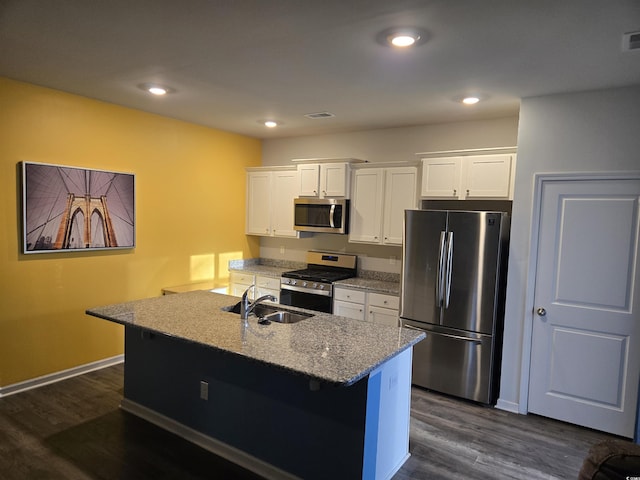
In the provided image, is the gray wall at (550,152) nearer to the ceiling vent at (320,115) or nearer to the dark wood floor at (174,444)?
the dark wood floor at (174,444)

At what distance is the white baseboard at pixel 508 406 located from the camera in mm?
3566

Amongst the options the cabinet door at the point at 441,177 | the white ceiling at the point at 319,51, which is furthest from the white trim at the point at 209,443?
the cabinet door at the point at 441,177

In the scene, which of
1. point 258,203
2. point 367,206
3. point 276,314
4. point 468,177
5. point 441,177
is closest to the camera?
point 276,314

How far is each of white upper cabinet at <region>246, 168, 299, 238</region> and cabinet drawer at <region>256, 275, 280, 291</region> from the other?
621 mm

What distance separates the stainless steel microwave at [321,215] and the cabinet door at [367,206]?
112 millimetres

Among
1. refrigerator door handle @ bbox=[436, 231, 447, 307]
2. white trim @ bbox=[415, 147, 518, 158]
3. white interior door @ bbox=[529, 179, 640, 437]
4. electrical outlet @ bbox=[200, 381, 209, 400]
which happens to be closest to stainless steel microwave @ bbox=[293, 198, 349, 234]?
white trim @ bbox=[415, 147, 518, 158]

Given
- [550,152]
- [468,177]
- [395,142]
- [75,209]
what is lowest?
[75,209]

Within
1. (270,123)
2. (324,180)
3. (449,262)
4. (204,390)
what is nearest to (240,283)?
(324,180)

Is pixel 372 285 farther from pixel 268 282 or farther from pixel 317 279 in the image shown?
pixel 268 282

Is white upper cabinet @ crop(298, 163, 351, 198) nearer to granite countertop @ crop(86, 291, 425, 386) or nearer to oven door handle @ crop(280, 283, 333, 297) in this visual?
oven door handle @ crop(280, 283, 333, 297)

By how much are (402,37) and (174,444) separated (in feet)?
9.81

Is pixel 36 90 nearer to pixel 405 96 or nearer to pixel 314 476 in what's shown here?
pixel 405 96

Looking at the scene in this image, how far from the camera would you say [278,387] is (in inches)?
99.9

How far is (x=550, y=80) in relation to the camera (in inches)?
116
